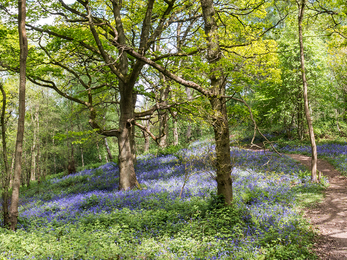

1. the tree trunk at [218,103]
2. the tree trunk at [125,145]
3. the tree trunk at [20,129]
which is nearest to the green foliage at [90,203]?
the tree trunk at [125,145]

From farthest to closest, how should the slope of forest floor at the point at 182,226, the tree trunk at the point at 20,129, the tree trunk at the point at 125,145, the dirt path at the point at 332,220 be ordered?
the tree trunk at the point at 125,145 → the tree trunk at the point at 20,129 → the dirt path at the point at 332,220 → the slope of forest floor at the point at 182,226

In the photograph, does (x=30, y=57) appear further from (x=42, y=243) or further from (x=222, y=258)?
(x=222, y=258)

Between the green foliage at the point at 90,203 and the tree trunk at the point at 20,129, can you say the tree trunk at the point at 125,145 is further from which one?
the tree trunk at the point at 20,129

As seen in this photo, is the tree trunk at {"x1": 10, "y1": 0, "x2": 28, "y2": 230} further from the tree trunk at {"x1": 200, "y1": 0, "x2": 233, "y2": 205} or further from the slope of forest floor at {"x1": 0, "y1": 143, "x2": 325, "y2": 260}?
the tree trunk at {"x1": 200, "y1": 0, "x2": 233, "y2": 205}

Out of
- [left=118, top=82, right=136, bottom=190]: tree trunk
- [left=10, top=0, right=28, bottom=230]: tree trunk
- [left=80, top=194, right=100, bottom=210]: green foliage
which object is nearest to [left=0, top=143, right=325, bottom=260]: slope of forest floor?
[left=80, top=194, right=100, bottom=210]: green foliage

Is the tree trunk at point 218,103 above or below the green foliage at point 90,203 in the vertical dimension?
above

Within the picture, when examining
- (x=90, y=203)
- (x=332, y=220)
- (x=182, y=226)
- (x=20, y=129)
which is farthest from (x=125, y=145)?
(x=332, y=220)

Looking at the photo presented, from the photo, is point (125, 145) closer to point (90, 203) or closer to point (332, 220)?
point (90, 203)

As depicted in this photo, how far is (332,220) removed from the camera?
7.17 m

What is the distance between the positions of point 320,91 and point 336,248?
16.5 m

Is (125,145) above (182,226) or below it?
above

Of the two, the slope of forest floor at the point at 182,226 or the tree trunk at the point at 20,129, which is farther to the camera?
the tree trunk at the point at 20,129

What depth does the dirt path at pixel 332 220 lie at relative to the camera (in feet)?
18.6

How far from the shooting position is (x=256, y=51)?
7457 millimetres
